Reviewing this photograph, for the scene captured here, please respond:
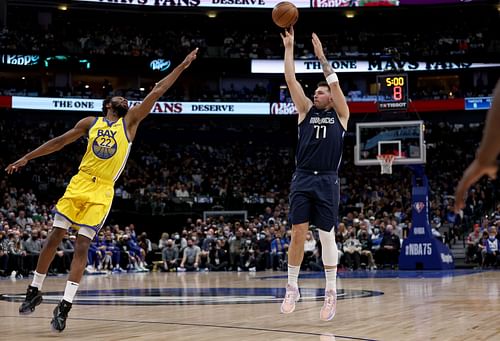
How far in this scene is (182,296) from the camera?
10.3 m

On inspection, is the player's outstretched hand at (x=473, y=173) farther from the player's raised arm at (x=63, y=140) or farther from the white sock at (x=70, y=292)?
the player's raised arm at (x=63, y=140)

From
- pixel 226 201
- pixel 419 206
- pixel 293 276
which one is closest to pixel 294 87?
pixel 293 276

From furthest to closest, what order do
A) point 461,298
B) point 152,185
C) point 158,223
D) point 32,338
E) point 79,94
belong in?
point 79,94
point 152,185
point 158,223
point 461,298
point 32,338

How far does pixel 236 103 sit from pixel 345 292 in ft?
78.2

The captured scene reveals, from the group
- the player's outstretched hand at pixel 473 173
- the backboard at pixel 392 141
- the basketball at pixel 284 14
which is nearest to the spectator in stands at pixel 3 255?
the backboard at pixel 392 141

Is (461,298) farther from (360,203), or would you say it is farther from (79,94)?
(79,94)

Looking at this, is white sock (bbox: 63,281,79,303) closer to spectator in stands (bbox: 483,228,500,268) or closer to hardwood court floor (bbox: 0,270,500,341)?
hardwood court floor (bbox: 0,270,500,341)

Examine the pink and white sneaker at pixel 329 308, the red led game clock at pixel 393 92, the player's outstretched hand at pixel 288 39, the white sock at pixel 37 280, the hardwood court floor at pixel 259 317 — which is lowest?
the hardwood court floor at pixel 259 317

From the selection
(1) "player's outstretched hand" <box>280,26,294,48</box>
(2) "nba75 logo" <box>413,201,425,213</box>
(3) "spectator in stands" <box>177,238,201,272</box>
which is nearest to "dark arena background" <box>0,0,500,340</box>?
(2) "nba75 logo" <box>413,201,425,213</box>

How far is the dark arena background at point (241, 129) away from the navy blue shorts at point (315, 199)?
10.0 metres

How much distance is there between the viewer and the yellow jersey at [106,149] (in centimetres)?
648

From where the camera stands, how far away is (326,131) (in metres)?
6.68

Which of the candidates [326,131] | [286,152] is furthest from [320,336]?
[286,152]

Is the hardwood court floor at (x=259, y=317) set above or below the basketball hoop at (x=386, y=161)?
below
